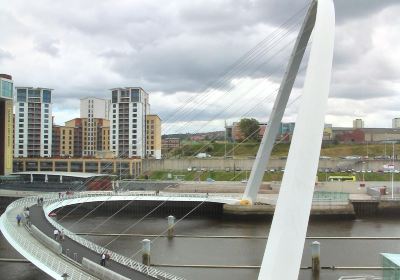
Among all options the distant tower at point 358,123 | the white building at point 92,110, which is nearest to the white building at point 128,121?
the white building at point 92,110

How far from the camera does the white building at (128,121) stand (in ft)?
237

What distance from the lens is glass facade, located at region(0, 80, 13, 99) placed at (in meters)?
48.8

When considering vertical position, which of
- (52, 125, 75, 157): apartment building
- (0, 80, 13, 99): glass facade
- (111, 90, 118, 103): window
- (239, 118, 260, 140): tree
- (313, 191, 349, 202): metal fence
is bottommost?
(313, 191, 349, 202): metal fence

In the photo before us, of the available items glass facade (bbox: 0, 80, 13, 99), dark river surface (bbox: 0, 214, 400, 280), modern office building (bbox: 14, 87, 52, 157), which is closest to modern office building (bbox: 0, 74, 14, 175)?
glass facade (bbox: 0, 80, 13, 99)

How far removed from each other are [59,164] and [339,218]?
41760 mm

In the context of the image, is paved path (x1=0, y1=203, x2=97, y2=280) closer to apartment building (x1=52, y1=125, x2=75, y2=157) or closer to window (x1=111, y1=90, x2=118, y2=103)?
window (x1=111, y1=90, x2=118, y2=103)

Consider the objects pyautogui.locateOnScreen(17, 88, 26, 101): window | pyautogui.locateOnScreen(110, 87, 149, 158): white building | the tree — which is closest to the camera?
pyautogui.locateOnScreen(110, 87, 149, 158): white building

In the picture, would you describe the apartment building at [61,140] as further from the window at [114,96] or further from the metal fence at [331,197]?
the metal fence at [331,197]

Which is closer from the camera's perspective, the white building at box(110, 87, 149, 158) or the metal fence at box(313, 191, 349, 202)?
the metal fence at box(313, 191, 349, 202)

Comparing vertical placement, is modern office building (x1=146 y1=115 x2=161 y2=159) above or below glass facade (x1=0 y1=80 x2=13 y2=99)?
below

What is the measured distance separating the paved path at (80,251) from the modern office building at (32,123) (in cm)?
5158

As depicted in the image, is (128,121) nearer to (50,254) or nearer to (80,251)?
(80,251)

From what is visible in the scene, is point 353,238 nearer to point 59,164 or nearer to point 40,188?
point 40,188

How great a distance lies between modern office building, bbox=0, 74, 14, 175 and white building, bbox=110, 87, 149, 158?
826 inches
